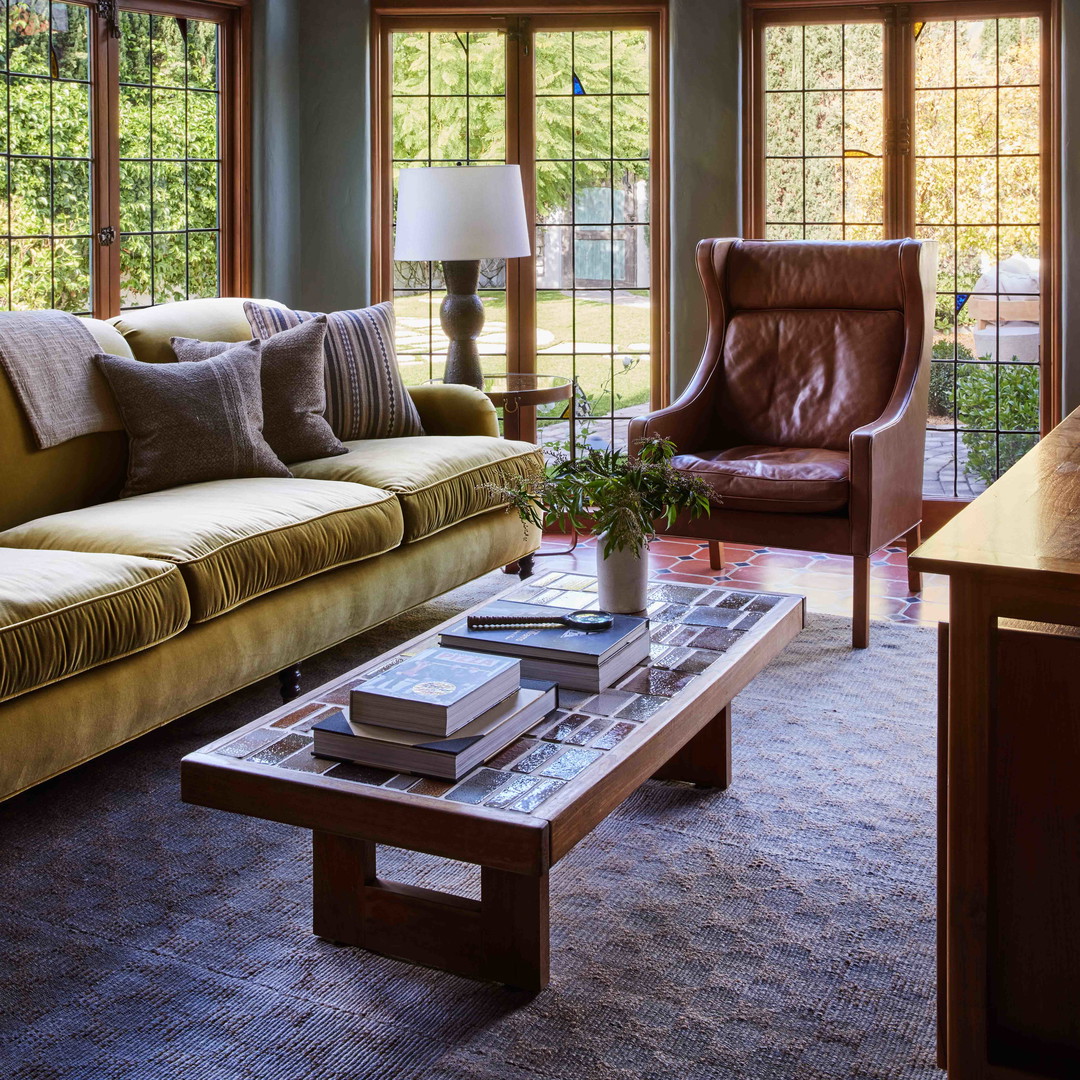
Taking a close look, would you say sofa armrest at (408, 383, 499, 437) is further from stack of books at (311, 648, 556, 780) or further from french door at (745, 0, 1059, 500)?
stack of books at (311, 648, 556, 780)

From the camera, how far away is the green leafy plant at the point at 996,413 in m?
5.18

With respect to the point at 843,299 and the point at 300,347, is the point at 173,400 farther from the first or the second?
the point at 843,299

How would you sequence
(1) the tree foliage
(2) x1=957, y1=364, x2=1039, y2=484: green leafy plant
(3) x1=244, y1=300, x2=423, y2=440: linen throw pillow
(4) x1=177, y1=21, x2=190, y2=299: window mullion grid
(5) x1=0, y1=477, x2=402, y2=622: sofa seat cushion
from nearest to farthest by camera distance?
1. (5) x1=0, y1=477, x2=402, y2=622: sofa seat cushion
2. (3) x1=244, y1=300, x2=423, y2=440: linen throw pillow
3. (1) the tree foliage
4. (4) x1=177, y1=21, x2=190, y2=299: window mullion grid
5. (2) x1=957, y1=364, x2=1039, y2=484: green leafy plant

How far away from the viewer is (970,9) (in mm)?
5055

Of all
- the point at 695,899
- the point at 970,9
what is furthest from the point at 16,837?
the point at 970,9

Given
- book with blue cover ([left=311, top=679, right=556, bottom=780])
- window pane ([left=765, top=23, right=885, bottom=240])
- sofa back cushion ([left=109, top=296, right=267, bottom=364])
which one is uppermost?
window pane ([left=765, top=23, right=885, bottom=240])

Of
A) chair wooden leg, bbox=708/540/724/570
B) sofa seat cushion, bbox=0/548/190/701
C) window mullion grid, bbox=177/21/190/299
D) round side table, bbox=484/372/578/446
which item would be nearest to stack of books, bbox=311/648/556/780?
sofa seat cushion, bbox=0/548/190/701

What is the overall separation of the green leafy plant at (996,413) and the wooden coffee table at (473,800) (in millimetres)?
3295

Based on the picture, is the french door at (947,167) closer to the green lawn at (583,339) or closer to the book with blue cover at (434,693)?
the green lawn at (583,339)

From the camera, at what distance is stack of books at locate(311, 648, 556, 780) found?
5.92ft

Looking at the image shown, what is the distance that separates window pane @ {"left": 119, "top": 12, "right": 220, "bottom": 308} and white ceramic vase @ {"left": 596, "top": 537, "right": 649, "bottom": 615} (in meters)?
2.97

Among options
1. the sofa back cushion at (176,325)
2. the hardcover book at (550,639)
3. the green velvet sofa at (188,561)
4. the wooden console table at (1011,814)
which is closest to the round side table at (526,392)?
the green velvet sofa at (188,561)

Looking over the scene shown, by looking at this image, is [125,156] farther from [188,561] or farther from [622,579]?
[622,579]

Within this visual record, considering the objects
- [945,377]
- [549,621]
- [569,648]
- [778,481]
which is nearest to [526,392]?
[778,481]
